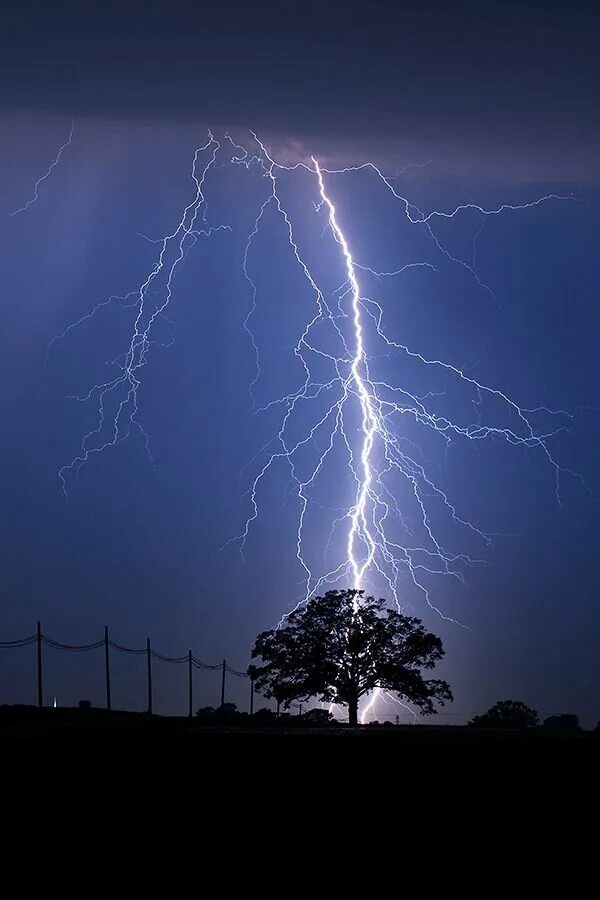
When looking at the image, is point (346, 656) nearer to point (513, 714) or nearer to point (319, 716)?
point (319, 716)

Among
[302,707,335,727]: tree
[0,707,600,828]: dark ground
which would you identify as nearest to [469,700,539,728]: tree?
[302,707,335,727]: tree

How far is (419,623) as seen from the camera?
131 ft

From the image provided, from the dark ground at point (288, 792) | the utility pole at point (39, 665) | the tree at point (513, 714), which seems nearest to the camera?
the dark ground at point (288, 792)

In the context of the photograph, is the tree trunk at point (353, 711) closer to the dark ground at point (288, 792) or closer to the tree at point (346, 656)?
the tree at point (346, 656)

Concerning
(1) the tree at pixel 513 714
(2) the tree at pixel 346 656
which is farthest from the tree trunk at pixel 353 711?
(1) the tree at pixel 513 714

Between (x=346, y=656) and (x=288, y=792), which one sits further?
(x=346, y=656)

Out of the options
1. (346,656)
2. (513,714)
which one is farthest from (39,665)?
(513,714)

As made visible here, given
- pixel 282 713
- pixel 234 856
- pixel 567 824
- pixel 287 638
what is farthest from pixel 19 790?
pixel 282 713

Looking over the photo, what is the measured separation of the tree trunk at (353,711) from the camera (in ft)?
123

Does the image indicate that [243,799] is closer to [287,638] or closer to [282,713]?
[287,638]

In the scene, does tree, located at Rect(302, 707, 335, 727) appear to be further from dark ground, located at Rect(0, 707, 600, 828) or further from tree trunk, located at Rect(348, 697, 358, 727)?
dark ground, located at Rect(0, 707, 600, 828)

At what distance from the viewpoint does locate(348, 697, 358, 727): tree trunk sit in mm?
37625

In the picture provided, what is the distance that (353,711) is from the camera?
37.9m

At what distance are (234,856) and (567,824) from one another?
1.97 meters
